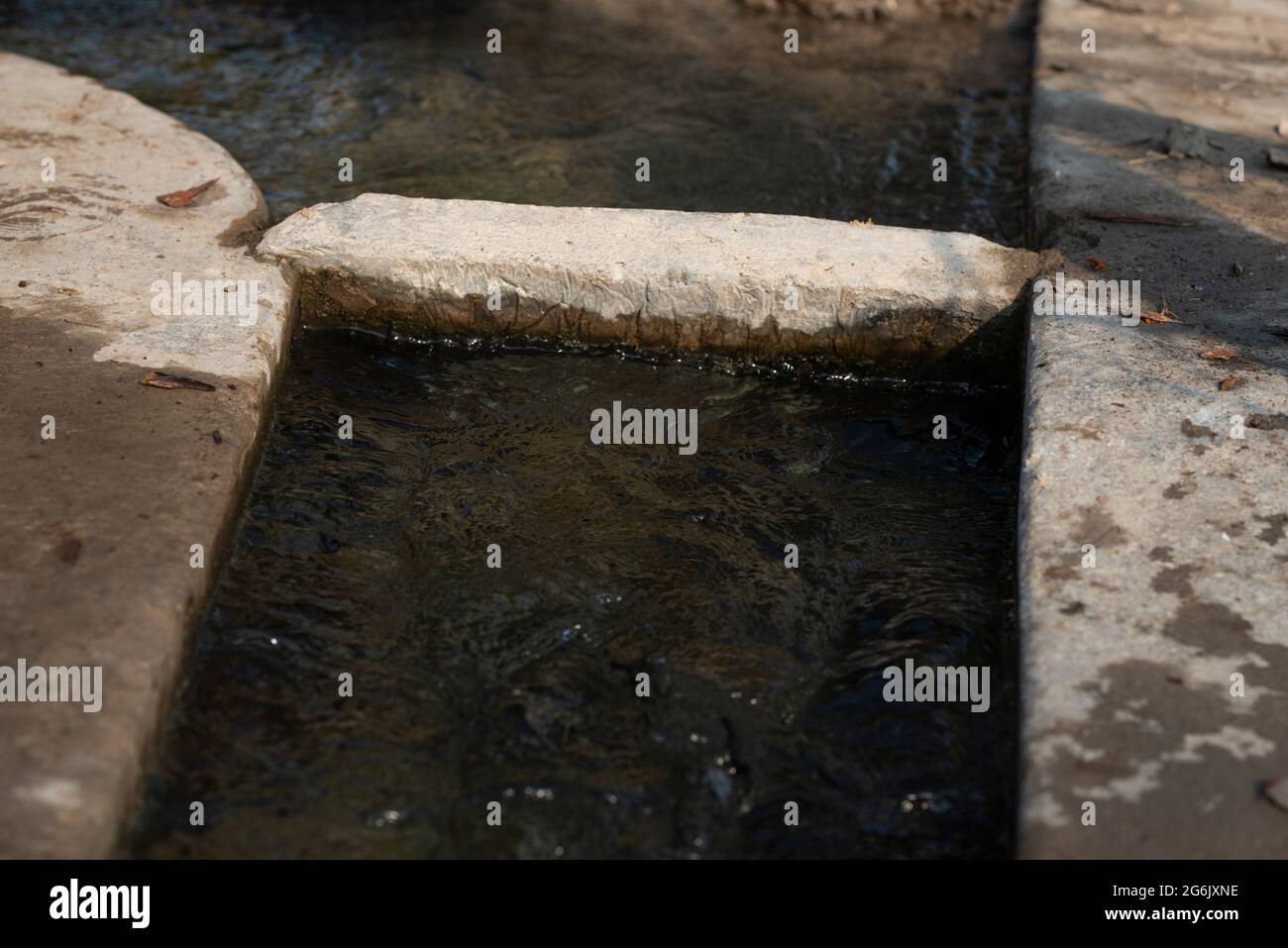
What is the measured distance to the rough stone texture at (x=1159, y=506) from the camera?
2209 millimetres

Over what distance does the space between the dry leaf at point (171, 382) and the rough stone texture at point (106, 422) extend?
2 cm

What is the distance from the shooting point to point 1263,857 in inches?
82.4

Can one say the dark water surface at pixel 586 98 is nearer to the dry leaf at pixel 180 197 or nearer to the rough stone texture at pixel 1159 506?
the dry leaf at pixel 180 197

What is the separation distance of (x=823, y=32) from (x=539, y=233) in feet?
11.2

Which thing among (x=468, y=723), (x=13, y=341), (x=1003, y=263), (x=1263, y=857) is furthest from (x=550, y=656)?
(x=1003, y=263)

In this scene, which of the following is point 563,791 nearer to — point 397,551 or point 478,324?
point 397,551

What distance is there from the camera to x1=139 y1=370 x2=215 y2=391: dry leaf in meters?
3.25
